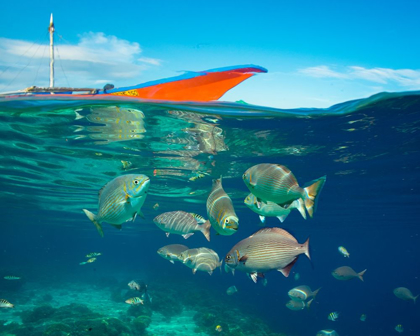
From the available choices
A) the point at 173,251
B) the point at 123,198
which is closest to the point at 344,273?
the point at 173,251

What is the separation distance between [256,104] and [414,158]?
39.2ft

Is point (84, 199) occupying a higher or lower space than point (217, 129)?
lower

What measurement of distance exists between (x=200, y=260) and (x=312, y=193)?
469 centimetres

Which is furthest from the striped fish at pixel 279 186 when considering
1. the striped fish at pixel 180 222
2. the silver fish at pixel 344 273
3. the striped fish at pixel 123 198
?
the silver fish at pixel 344 273

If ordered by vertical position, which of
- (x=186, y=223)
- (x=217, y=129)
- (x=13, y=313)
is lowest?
(x=13, y=313)

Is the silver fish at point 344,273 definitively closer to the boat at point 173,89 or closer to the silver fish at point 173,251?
the silver fish at point 173,251

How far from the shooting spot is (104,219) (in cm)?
400

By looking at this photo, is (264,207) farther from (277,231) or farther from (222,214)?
(222,214)

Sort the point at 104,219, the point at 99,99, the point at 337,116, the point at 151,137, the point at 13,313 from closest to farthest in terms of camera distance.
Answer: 1. the point at 104,219
2. the point at 99,99
3. the point at 337,116
4. the point at 151,137
5. the point at 13,313

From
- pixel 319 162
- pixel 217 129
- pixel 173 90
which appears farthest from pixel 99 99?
pixel 319 162

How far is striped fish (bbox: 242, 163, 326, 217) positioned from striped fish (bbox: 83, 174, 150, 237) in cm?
158

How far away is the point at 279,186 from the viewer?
4055 mm

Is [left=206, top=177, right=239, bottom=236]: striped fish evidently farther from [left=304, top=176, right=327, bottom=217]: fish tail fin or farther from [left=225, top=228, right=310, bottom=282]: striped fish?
[left=304, top=176, right=327, bottom=217]: fish tail fin

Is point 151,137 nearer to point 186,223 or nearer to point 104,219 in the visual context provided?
point 186,223
